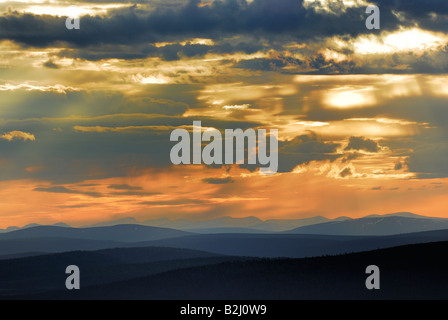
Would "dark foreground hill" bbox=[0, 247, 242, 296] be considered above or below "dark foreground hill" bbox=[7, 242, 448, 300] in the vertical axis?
above

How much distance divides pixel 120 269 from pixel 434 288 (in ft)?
294

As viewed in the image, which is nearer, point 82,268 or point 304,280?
point 304,280

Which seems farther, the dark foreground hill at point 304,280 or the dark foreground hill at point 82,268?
the dark foreground hill at point 82,268

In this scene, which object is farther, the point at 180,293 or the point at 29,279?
the point at 29,279

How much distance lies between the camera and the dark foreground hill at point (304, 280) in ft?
263

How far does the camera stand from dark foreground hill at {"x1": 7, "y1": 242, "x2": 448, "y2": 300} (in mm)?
80312

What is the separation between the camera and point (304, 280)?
8650 centimetres

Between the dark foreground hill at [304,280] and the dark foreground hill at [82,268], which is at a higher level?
the dark foreground hill at [82,268]

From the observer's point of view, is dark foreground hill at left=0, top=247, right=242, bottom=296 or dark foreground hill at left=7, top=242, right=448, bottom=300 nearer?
dark foreground hill at left=7, top=242, right=448, bottom=300

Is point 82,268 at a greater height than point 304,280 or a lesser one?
greater
